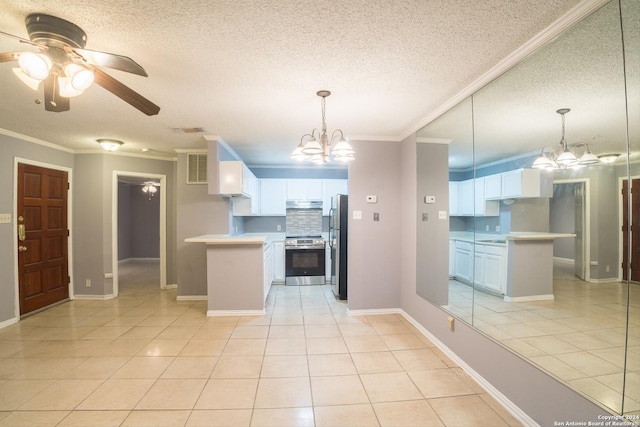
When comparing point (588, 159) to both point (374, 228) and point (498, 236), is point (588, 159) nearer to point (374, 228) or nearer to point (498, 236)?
point (498, 236)

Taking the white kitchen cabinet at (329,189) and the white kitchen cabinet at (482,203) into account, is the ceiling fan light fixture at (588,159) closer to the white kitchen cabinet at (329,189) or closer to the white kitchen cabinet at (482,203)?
the white kitchen cabinet at (482,203)

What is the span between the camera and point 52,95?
1548mm

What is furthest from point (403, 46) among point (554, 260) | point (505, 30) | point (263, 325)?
point (263, 325)

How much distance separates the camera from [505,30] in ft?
5.11

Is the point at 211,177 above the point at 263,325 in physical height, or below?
above

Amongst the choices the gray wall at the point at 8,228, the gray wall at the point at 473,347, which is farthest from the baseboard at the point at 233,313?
the gray wall at the point at 8,228

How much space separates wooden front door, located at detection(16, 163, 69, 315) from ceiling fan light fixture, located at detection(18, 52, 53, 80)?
3.39 metres

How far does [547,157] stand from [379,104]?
4.65ft

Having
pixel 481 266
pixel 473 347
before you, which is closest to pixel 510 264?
pixel 481 266

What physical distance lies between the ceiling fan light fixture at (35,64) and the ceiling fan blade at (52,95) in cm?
19

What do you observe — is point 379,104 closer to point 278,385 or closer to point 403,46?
point 403,46

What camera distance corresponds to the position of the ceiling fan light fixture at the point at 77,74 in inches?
57.0

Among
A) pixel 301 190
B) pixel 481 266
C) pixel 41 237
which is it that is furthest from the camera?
pixel 301 190

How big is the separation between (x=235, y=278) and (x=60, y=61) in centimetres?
279
